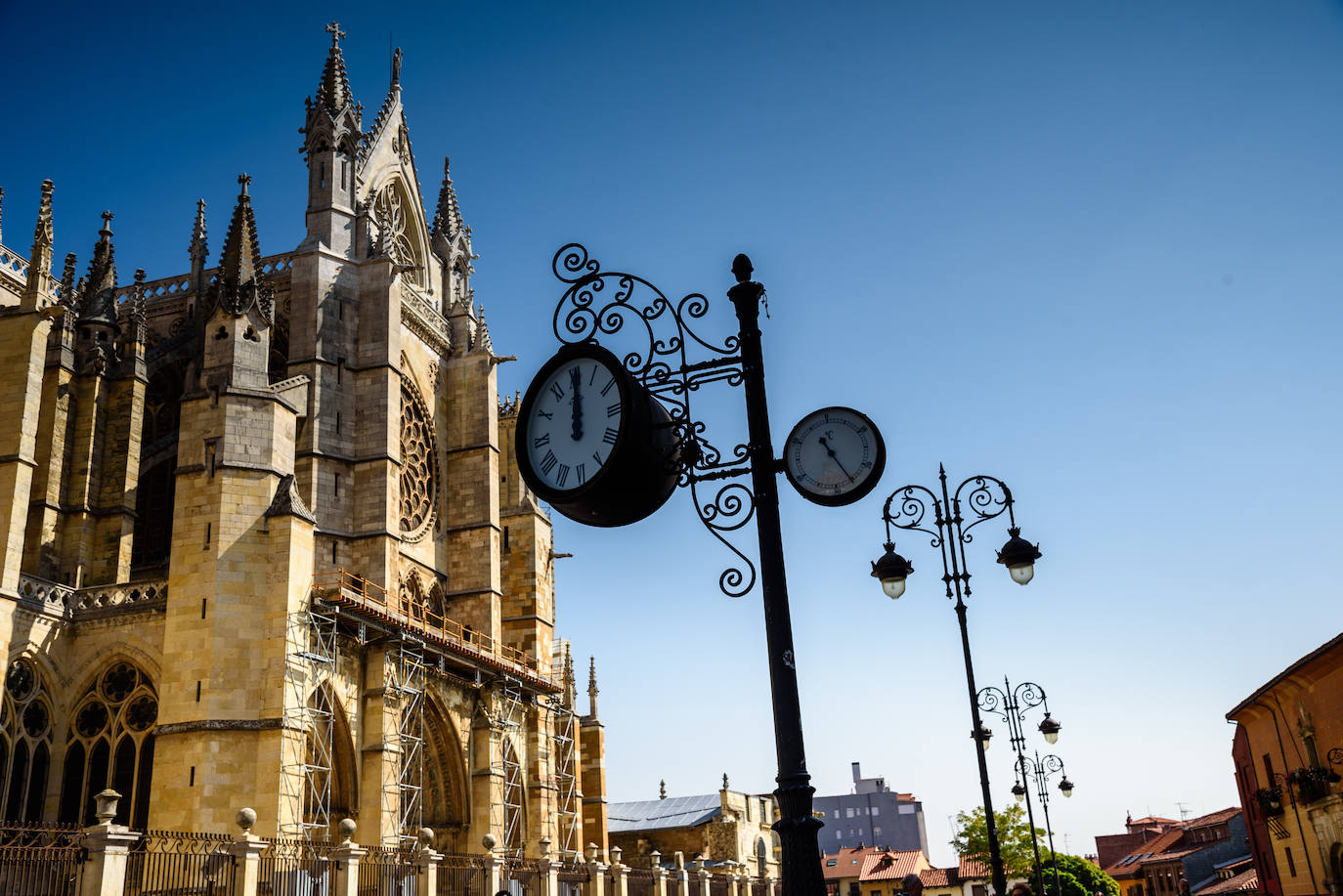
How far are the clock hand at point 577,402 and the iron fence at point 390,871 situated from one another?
14.4 m

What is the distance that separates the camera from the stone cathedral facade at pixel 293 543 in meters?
22.4

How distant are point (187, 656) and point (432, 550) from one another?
12060 millimetres

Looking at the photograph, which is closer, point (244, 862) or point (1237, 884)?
point (244, 862)

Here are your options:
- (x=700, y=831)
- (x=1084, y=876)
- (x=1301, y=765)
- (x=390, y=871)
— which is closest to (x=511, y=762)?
(x=390, y=871)

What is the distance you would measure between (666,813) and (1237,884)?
89.9ft

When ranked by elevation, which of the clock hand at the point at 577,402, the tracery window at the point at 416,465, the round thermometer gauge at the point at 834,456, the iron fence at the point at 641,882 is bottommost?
the iron fence at the point at 641,882

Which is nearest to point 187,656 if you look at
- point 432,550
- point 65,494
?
point 65,494

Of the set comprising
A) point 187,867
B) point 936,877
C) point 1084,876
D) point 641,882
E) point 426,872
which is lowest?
point 1084,876

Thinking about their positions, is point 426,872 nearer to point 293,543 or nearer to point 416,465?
point 293,543

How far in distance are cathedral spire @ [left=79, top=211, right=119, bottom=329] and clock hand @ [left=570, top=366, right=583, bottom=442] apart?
29546 mm

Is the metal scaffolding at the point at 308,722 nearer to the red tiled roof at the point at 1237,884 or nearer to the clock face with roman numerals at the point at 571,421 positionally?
the clock face with roman numerals at the point at 571,421

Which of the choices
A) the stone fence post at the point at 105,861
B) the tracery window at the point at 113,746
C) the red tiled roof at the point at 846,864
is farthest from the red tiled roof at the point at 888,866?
the stone fence post at the point at 105,861

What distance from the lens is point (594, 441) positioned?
4.95m

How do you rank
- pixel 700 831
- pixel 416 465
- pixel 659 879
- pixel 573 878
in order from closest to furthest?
1. pixel 573 878
2. pixel 659 879
3. pixel 416 465
4. pixel 700 831
